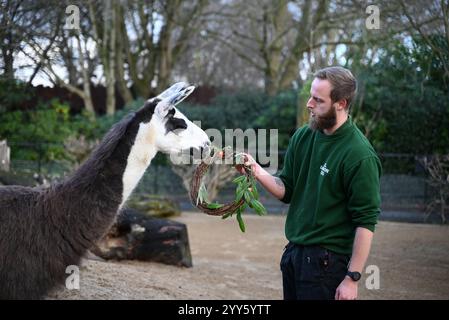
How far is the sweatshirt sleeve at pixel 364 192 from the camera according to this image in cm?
319

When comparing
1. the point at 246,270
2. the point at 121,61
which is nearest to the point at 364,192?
the point at 246,270

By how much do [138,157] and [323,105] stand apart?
5.21ft

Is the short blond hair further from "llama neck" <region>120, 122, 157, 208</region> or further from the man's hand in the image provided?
"llama neck" <region>120, 122, 157, 208</region>

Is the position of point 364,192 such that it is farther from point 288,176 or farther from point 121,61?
point 121,61

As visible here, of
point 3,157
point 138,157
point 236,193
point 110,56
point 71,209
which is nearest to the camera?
point 236,193

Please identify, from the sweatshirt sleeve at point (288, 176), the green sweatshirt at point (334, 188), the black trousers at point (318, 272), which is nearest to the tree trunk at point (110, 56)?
the sweatshirt sleeve at point (288, 176)

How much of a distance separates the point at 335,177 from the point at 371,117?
1383cm

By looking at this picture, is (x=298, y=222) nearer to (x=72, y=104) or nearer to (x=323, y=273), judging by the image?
(x=323, y=273)

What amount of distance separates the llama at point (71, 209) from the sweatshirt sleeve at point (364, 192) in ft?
5.61

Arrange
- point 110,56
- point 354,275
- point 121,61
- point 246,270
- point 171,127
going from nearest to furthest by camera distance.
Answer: point 354,275
point 171,127
point 246,270
point 110,56
point 121,61

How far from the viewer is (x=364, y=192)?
3.19 metres

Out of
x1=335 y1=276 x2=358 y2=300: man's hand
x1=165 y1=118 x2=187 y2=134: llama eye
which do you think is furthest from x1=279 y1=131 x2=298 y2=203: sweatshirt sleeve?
x1=165 y1=118 x2=187 y2=134: llama eye

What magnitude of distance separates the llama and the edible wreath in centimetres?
45

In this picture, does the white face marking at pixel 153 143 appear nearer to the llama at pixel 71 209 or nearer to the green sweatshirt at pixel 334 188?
the llama at pixel 71 209
